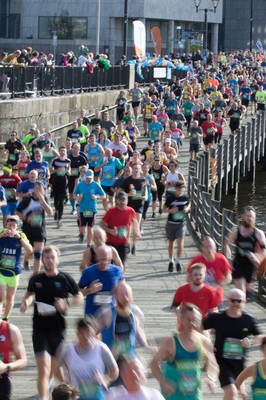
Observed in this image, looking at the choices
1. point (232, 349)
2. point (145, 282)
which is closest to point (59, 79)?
point (145, 282)

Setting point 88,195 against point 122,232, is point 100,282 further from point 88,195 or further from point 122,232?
point 88,195

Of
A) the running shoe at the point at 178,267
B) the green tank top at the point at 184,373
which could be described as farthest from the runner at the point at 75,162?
the green tank top at the point at 184,373

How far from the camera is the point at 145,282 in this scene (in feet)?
62.5

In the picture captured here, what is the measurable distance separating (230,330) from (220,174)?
25.7 metres

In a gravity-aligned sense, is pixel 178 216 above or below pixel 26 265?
above

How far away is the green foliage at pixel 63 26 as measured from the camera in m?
85.8

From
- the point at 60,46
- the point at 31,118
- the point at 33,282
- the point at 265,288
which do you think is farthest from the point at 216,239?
the point at 60,46

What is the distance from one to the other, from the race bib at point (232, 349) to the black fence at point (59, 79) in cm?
2203

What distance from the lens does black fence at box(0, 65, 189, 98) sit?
33656 millimetres

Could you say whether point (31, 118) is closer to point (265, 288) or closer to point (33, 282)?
point (265, 288)

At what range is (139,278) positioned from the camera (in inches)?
763

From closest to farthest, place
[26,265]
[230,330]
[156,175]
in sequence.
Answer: [230,330]
[26,265]
[156,175]

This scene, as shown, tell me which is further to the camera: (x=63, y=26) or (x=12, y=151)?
(x=63, y=26)

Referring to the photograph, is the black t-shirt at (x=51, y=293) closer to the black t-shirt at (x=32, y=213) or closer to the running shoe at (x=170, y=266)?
the black t-shirt at (x=32, y=213)
